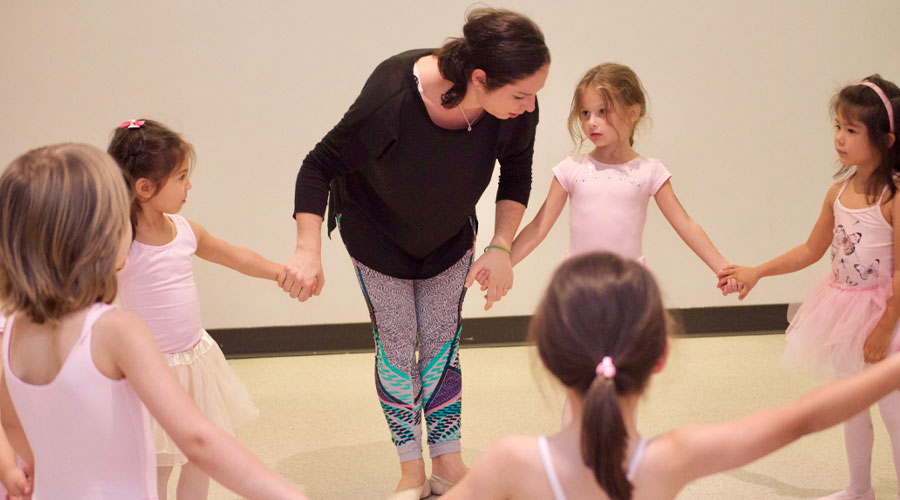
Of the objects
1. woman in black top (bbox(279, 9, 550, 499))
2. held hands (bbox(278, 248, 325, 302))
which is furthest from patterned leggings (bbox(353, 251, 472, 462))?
held hands (bbox(278, 248, 325, 302))

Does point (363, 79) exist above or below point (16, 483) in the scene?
above

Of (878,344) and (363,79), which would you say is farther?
(363,79)

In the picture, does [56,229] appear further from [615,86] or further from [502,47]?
[615,86]

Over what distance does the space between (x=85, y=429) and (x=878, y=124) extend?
2.11 m

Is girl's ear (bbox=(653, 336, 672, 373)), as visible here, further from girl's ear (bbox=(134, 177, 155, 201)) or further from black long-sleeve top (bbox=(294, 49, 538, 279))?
girl's ear (bbox=(134, 177, 155, 201))

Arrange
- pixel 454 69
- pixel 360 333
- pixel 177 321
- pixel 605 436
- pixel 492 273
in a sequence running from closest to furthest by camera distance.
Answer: pixel 605 436
pixel 454 69
pixel 177 321
pixel 492 273
pixel 360 333

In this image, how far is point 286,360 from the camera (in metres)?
3.98

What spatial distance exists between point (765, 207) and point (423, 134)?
2.47 m

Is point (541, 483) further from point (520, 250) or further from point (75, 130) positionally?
point (75, 130)

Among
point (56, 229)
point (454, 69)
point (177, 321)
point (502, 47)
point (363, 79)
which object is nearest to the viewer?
point (56, 229)

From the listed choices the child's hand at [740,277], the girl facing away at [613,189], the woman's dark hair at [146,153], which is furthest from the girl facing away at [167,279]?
the child's hand at [740,277]

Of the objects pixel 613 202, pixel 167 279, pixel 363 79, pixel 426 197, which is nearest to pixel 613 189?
pixel 613 202

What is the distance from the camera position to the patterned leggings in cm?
239

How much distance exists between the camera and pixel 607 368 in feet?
3.89
